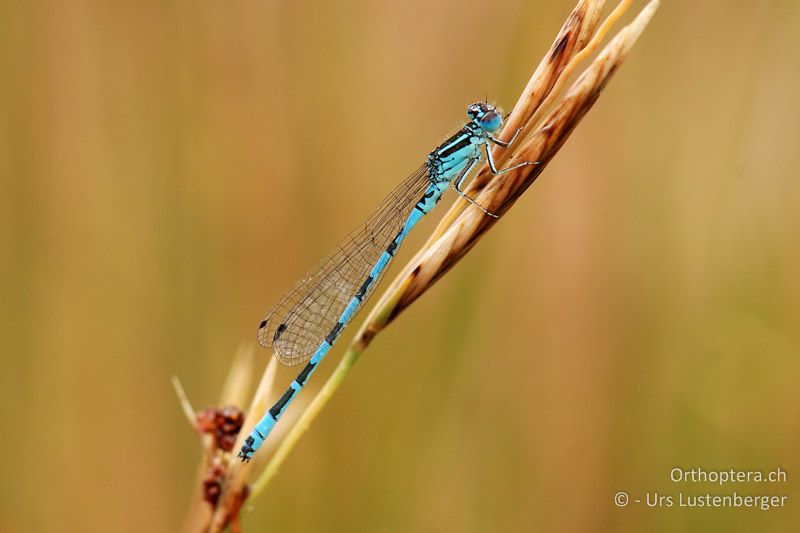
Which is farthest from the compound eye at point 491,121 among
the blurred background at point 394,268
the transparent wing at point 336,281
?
the transparent wing at point 336,281

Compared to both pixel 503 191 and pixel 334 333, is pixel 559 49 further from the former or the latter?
pixel 334 333

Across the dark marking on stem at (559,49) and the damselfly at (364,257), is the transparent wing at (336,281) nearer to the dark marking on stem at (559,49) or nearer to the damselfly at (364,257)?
the damselfly at (364,257)

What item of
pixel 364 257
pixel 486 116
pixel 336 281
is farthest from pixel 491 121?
pixel 336 281

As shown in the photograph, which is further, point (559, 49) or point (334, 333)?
point (334, 333)

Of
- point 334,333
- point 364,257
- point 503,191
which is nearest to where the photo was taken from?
point 503,191

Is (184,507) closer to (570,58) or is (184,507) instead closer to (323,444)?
(323,444)

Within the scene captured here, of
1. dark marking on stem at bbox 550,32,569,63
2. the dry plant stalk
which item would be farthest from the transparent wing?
dark marking on stem at bbox 550,32,569,63

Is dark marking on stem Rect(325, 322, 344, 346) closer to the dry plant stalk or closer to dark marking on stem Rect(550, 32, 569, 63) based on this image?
the dry plant stalk
